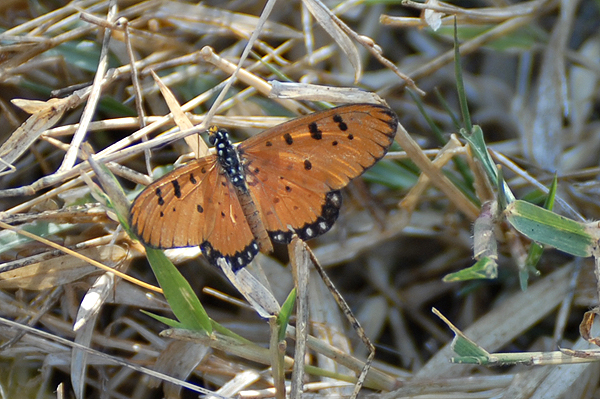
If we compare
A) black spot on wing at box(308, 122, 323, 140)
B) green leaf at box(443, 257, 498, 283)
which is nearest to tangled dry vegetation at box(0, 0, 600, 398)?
black spot on wing at box(308, 122, 323, 140)

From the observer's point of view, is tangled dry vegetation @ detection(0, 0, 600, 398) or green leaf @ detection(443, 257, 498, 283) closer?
green leaf @ detection(443, 257, 498, 283)

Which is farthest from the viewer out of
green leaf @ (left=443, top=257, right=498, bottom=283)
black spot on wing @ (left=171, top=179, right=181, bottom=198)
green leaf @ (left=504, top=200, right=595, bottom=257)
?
black spot on wing @ (left=171, top=179, right=181, bottom=198)

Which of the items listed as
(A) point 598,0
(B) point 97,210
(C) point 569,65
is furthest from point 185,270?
Answer: (A) point 598,0

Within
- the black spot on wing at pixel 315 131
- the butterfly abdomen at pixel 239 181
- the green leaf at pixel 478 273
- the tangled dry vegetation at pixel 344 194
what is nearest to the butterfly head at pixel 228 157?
the butterfly abdomen at pixel 239 181

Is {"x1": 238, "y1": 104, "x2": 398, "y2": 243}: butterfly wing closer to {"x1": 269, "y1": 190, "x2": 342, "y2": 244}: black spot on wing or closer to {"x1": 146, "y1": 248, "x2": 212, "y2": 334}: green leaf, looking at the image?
{"x1": 269, "y1": 190, "x2": 342, "y2": 244}: black spot on wing

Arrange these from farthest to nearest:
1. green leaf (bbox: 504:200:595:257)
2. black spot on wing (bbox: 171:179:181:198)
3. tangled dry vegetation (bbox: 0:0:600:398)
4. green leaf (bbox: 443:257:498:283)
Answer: tangled dry vegetation (bbox: 0:0:600:398), black spot on wing (bbox: 171:179:181:198), green leaf (bbox: 504:200:595:257), green leaf (bbox: 443:257:498:283)

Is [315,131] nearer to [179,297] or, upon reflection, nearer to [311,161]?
[311,161]

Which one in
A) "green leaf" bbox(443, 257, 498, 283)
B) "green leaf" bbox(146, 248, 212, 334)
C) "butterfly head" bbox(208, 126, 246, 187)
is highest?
"butterfly head" bbox(208, 126, 246, 187)
